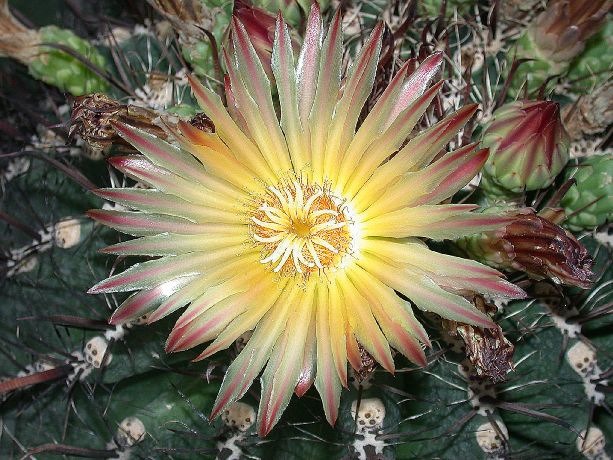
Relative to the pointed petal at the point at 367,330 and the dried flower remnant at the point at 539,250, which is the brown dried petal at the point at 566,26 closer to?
the dried flower remnant at the point at 539,250

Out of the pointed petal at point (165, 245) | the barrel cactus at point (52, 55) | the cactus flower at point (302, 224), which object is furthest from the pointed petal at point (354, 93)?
the barrel cactus at point (52, 55)

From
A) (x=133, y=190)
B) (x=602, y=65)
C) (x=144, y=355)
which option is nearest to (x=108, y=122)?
(x=133, y=190)

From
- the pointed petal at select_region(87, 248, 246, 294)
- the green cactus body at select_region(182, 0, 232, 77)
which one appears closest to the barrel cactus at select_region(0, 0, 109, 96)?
the green cactus body at select_region(182, 0, 232, 77)

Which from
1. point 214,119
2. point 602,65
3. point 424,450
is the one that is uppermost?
point 602,65

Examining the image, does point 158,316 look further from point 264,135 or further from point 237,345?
point 264,135

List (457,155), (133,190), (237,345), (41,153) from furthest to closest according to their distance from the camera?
(41,153) < (237,345) < (133,190) < (457,155)

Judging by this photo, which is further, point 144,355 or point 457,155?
point 144,355

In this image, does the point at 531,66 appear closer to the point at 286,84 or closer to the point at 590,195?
the point at 590,195

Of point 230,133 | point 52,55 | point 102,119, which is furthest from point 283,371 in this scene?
point 52,55
